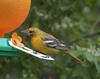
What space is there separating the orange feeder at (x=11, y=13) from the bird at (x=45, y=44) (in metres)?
0.27

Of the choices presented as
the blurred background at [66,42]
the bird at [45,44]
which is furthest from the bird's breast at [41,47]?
the blurred background at [66,42]

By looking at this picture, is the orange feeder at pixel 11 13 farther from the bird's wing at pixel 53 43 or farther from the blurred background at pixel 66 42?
the blurred background at pixel 66 42

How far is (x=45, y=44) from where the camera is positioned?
18.5ft

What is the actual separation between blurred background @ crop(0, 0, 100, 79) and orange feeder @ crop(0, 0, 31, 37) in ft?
2.66

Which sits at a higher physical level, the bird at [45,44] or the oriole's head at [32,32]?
the oriole's head at [32,32]

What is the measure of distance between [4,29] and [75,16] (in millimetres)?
1999

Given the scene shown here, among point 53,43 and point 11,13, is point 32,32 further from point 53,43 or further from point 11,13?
point 11,13

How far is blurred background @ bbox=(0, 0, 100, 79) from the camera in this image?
599 centimetres

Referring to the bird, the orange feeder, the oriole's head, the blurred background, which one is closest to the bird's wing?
the bird

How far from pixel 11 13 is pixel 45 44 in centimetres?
61

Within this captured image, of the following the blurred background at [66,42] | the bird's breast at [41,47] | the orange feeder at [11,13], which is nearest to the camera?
the orange feeder at [11,13]

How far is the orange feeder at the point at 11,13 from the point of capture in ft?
16.9

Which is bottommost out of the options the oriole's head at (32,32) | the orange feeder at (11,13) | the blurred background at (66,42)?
the blurred background at (66,42)

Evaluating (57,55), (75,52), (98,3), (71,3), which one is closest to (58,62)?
→ (57,55)
